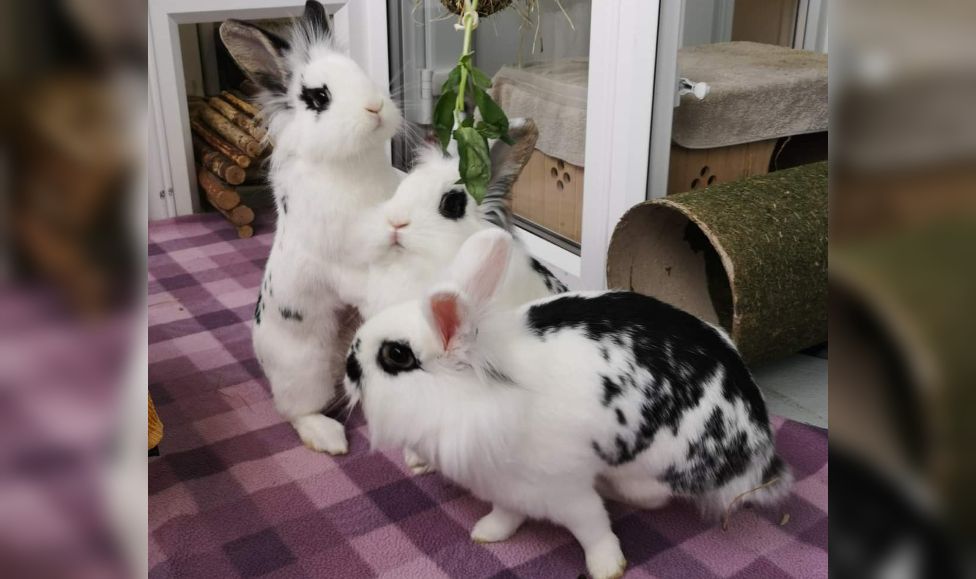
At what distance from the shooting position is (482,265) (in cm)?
109

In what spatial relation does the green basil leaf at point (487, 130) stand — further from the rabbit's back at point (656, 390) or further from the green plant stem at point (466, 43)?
the rabbit's back at point (656, 390)

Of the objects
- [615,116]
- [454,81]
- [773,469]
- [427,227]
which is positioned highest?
[454,81]

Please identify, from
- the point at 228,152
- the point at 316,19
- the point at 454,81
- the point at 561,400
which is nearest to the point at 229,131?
the point at 228,152

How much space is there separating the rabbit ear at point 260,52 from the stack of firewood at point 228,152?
40.2 inches

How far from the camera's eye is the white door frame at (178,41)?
2.52m

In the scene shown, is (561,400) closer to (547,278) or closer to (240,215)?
(547,278)

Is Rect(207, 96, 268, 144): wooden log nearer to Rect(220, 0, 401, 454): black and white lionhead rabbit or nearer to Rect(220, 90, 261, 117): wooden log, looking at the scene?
Rect(220, 90, 261, 117): wooden log

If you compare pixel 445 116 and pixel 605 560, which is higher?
pixel 445 116

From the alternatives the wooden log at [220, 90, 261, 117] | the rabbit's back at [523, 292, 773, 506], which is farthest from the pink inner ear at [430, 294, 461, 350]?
the wooden log at [220, 90, 261, 117]

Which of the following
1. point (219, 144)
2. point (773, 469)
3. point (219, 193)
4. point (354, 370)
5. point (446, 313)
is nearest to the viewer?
point (446, 313)

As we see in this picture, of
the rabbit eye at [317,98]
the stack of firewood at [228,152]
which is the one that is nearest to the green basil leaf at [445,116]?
the rabbit eye at [317,98]

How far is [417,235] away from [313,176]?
21cm

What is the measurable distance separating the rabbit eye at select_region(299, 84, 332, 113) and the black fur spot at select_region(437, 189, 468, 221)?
0.77 ft

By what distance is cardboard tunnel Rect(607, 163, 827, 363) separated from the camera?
147 cm
